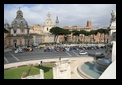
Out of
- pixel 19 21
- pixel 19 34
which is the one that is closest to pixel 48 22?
pixel 19 21

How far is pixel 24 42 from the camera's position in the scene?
53.2m

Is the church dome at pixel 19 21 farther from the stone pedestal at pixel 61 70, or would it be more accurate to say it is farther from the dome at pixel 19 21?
the stone pedestal at pixel 61 70

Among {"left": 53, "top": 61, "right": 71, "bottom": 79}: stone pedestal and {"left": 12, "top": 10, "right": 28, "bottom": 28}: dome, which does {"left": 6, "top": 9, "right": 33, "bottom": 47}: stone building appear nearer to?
{"left": 12, "top": 10, "right": 28, "bottom": 28}: dome

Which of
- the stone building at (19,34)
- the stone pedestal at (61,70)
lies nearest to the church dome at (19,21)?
the stone building at (19,34)

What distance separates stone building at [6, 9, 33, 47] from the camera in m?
50.2

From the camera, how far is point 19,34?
5519 cm

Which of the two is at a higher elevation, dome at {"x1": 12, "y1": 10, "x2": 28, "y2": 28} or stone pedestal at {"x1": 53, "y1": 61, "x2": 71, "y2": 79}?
dome at {"x1": 12, "y1": 10, "x2": 28, "y2": 28}

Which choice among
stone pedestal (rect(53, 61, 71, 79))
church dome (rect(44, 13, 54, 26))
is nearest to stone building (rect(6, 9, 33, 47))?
church dome (rect(44, 13, 54, 26))

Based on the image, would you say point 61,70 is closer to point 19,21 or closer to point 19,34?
point 19,34

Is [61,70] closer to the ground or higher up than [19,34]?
closer to the ground

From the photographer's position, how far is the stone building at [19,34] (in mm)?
50250
